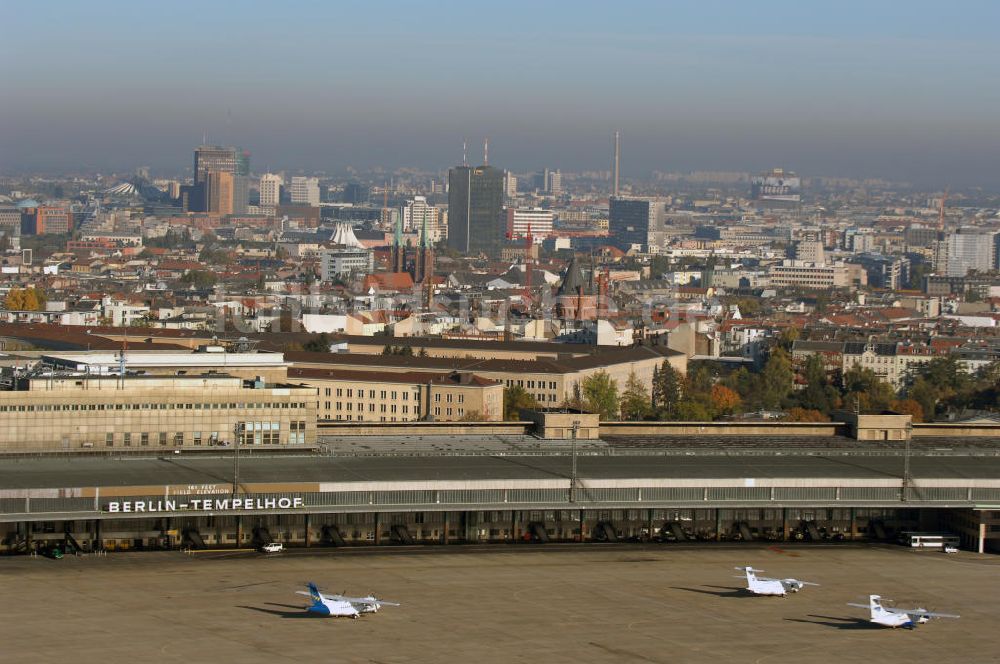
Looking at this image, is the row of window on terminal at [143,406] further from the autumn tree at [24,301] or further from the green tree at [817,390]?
the autumn tree at [24,301]

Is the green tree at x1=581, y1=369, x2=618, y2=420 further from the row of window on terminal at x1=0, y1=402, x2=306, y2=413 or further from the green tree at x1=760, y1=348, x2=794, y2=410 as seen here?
the row of window on terminal at x1=0, y1=402, x2=306, y2=413

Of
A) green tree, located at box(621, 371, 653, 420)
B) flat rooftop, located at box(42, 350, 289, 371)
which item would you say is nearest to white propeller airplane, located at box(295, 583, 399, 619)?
flat rooftop, located at box(42, 350, 289, 371)

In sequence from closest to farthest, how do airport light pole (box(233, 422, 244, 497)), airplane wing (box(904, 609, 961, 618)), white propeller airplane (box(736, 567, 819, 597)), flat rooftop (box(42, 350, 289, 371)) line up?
airplane wing (box(904, 609, 961, 618)) → white propeller airplane (box(736, 567, 819, 597)) → airport light pole (box(233, 422, 244, 497)) → flat rooftop (box(42, 350, 289, 371))

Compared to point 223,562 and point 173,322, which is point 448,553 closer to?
point 223,562

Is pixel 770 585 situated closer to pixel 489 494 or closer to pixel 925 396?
pixel 489 494

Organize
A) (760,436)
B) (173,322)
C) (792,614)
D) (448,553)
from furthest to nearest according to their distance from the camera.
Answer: (173,322)
(760,436)
(448,553)
(792,614)

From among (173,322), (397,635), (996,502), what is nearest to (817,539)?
Answer: (996,502)
